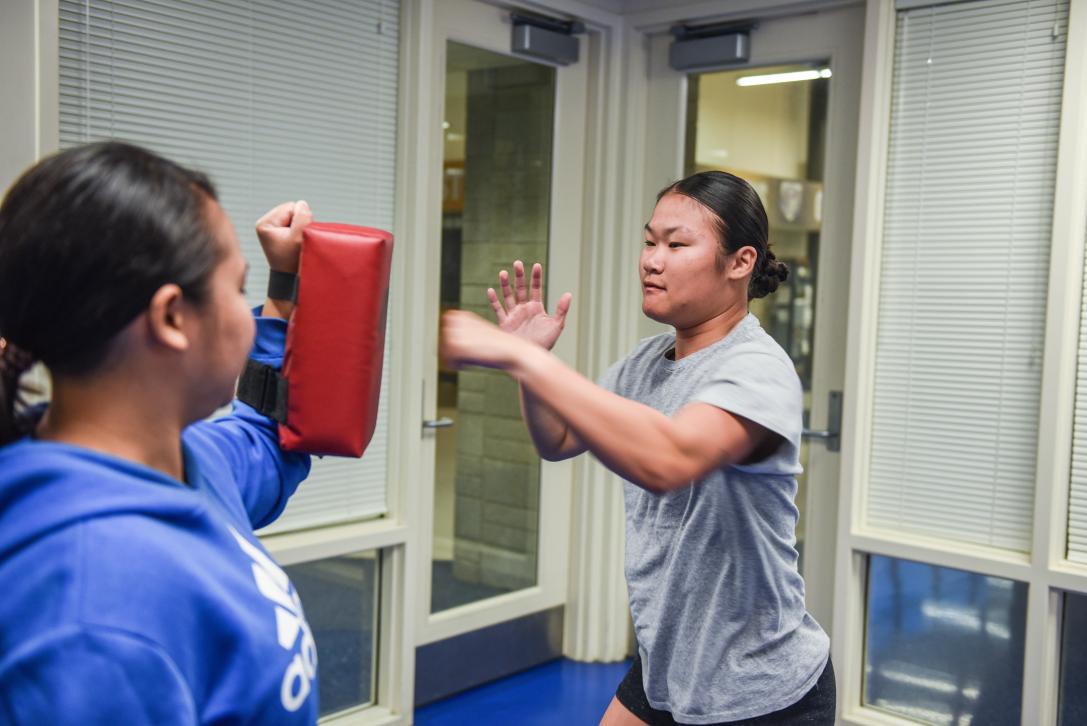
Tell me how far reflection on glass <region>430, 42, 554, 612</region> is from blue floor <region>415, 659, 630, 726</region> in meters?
0.31

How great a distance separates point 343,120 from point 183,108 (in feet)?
1.60

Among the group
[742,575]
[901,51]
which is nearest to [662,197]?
[742,575]

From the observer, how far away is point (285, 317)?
1324mm

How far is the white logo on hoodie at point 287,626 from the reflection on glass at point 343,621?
203 cm

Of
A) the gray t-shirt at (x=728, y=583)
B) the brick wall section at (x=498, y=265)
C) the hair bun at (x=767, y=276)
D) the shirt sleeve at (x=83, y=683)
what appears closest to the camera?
the shirt sleeve at (x=83, y=683)

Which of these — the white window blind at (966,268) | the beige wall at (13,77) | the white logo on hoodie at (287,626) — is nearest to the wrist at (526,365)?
the white logo on hoodie at (287,626)

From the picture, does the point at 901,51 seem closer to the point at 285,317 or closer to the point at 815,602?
the point at 815,602

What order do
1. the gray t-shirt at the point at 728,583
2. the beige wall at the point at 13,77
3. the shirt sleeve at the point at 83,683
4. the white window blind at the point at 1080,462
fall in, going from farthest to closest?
the white window blind at the point at 1080,462 → the beige wall at the point at 13,77 → the gray t-shirt at the point at 728,583 → the shirt sleeve at the point at 83,683

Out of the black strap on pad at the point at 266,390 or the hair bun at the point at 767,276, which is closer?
the black strap on pad at the point at 266,390

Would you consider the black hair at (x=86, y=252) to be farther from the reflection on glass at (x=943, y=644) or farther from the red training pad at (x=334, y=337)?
the reflection on glass at (x=943, y=644)

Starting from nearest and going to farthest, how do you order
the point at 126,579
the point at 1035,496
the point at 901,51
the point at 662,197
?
the point at 126,579, the point at 662,197, the point at 1035,496, the point at 901,51

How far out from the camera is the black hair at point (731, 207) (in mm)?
1769

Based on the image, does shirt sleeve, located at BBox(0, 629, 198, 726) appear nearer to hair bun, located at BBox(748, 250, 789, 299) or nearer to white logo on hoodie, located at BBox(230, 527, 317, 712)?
white logo on hoodie, located at BBox(230, 527, 317, 712)

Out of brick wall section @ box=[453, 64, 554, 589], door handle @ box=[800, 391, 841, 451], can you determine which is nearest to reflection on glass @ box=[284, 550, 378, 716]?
brick wall section @ box=[453, 64, 554, 589]
